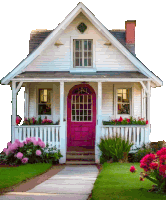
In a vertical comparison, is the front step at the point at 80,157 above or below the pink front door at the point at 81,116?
below

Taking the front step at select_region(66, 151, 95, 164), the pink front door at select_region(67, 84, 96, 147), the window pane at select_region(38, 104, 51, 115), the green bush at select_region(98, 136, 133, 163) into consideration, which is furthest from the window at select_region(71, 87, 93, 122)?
the green bush at select_region(98, 136, 133, 163)

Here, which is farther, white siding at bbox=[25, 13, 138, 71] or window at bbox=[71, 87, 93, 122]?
window at bbox=[71, 87, 93, 122]

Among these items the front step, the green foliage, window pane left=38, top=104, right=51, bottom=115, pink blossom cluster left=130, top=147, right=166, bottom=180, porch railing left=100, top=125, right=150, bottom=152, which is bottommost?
the front step

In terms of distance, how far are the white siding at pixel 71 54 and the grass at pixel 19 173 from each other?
4.70 m

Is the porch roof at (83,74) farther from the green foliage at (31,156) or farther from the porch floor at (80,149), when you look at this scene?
the porch floor at (80,149)

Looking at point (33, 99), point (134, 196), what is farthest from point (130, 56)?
point (134, 196)

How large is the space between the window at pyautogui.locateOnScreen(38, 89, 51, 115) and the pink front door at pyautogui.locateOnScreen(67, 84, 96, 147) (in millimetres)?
986

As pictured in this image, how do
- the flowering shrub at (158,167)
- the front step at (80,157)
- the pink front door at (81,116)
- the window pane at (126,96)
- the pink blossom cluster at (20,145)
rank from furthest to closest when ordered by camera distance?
the window pane at (126,96) < the pink front door at (81,116) < the front step at (80,157) < the pink blossom cluster at (20,145) < the flowering shrub at (158,167)

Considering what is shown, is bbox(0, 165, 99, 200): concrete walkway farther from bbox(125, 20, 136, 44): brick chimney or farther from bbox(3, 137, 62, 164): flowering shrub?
bbox(125, 20, 136, 44): brick chimney

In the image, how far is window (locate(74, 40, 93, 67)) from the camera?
51.0 feet

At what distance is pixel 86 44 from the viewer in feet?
51.1

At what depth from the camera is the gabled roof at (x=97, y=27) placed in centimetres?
1457

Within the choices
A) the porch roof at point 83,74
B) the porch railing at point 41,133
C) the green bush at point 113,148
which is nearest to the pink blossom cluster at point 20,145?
the porch railing at point 41,133

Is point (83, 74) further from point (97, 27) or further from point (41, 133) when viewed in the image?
point (41, 133)
